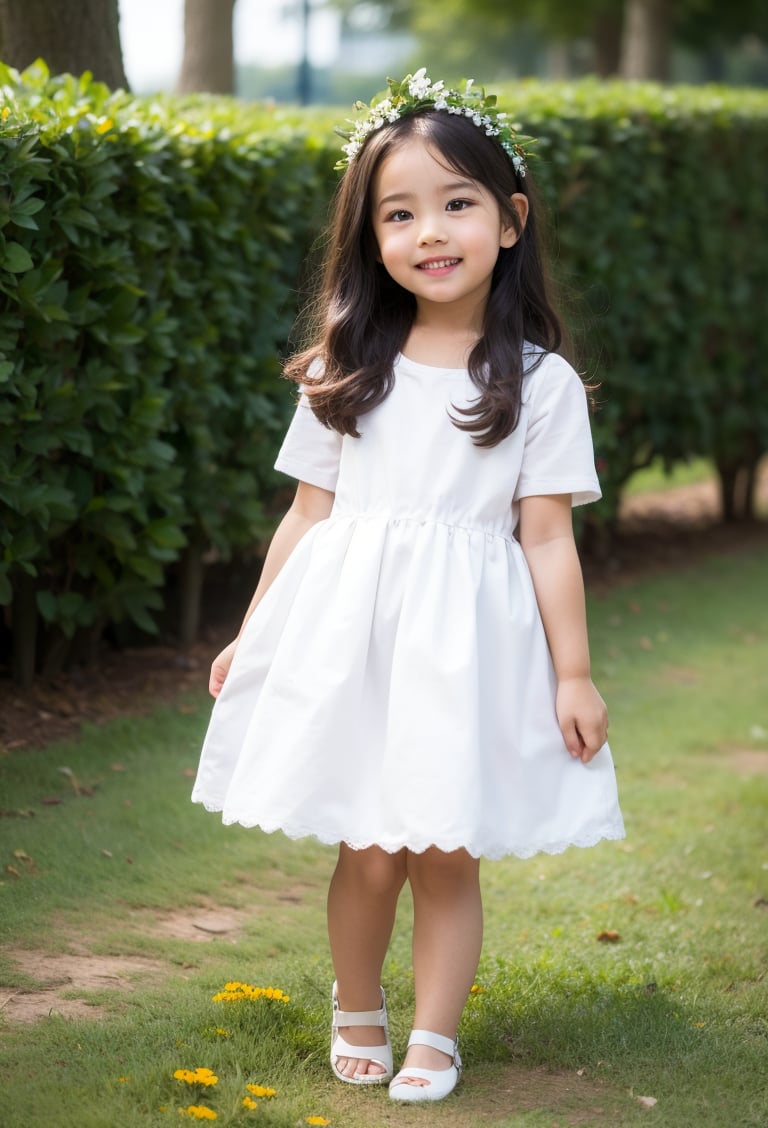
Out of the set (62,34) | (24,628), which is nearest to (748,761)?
(24,628)

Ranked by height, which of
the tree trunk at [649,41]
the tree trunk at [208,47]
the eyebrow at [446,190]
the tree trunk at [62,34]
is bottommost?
the eyebrow at [446,190]

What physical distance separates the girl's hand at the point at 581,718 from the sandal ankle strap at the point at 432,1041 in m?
0.56

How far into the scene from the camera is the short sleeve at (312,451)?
2.78 metres

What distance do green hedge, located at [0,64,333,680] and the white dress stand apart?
139 centimetres

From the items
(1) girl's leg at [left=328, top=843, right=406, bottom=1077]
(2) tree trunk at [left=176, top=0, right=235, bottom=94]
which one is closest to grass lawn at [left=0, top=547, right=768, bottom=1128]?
(1) girl's leg at [left=328, top=843, right=406, bottom=1077]

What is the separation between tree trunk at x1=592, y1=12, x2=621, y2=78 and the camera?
17.2 m

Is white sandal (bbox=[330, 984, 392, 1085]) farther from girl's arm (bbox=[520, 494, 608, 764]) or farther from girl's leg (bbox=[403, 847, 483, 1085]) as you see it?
girl's arm (bbox=[520, 494, 608, 764])

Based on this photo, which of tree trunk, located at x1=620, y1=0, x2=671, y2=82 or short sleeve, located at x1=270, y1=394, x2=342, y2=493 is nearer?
short sleeve, located at x1=270, y1=394, x2=342, y2=493

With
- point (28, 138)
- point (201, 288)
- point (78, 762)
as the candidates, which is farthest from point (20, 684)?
point (28, 138)

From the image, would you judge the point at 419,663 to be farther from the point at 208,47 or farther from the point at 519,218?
the point at 208,47

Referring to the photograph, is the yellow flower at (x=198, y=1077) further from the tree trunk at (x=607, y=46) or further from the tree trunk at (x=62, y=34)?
the tree trunk at (x=607, y=46)

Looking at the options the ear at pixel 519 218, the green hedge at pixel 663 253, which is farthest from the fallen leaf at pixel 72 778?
Answer: the green hedge at pixel 663 253

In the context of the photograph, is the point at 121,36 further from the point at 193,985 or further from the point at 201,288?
the point at 193,985

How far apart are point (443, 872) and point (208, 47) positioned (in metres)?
6.33
